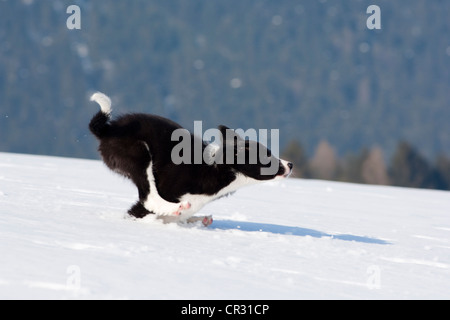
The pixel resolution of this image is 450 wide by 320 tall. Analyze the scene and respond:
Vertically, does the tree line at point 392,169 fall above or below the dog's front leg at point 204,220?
below

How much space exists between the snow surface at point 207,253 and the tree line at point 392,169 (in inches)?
2600

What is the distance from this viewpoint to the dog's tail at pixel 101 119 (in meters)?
7.72

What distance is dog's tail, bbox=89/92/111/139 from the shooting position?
772 cm

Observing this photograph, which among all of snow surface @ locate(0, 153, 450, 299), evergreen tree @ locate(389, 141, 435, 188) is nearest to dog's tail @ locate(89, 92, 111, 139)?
snow surface @ locate(0, 153, 450, 299)

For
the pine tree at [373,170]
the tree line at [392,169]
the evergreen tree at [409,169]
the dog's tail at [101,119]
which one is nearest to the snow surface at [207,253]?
the dog's tail at [101,119]

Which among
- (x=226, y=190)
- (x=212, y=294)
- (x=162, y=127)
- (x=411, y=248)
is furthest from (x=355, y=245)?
(x=212, y=294)

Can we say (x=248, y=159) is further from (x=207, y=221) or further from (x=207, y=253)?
(x=207, y=253)

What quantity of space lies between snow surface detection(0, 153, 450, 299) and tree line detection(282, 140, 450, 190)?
66.0m

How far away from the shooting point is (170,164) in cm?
767

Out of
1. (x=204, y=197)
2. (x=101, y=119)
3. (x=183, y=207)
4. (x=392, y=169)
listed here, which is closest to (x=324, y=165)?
(x=392, y=169)

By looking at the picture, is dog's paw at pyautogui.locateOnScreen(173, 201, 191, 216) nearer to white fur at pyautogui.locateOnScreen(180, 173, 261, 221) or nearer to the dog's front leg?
white fur at pyautogui.locateOnScreen(180, 173, 261, 221)

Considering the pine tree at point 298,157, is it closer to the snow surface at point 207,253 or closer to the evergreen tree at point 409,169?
the evergreen tree at point 409,169
